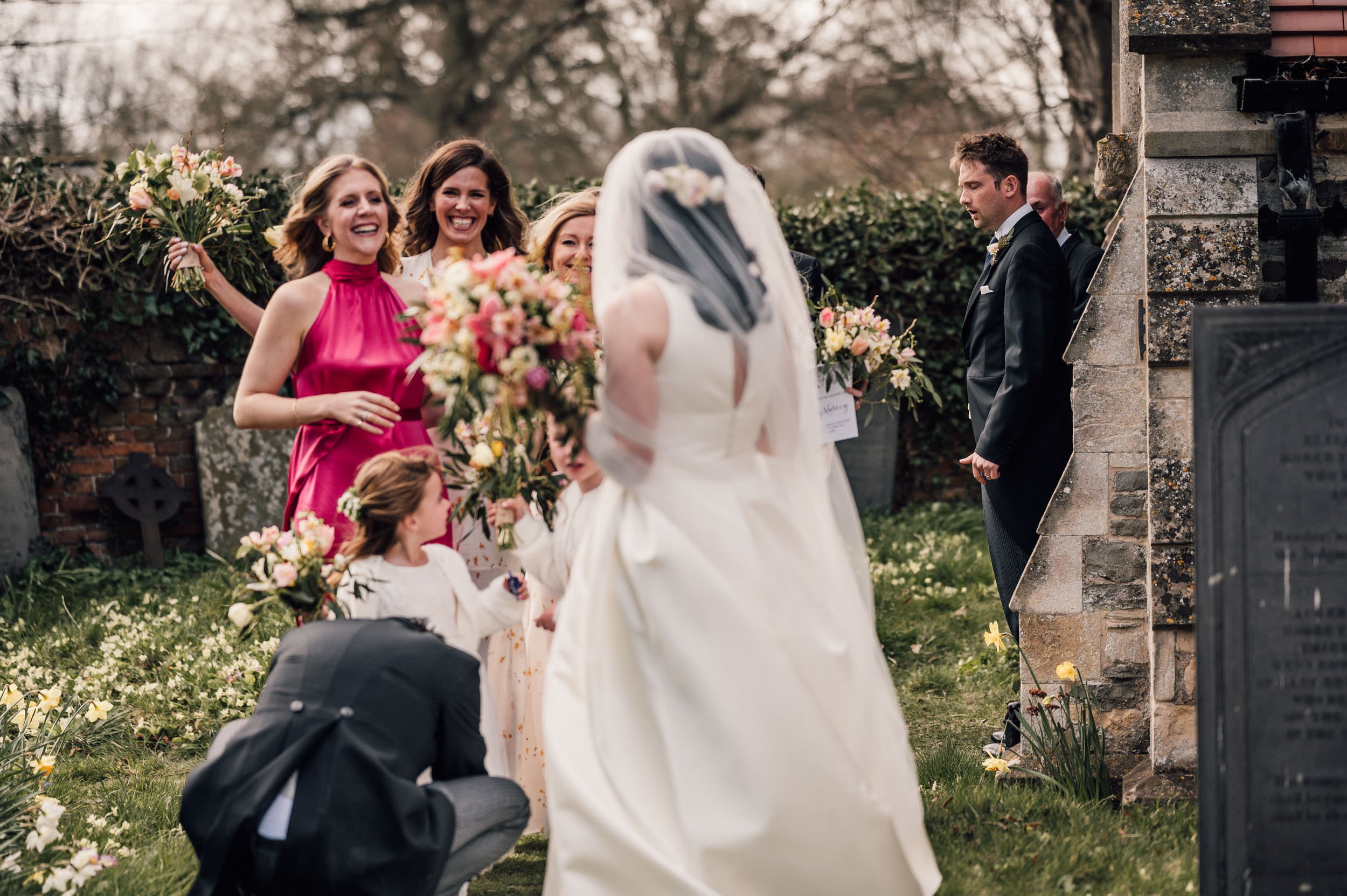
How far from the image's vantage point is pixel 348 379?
4.05 meters

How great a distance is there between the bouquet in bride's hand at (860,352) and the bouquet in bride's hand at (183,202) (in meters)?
2.19

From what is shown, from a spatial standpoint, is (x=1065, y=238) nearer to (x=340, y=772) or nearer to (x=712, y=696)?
(x=712, y=696)

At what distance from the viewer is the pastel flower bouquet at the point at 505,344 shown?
9.65ft

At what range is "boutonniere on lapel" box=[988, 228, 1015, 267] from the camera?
491 cm

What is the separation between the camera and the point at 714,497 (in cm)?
308

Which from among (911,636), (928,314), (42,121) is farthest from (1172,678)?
(42,121)

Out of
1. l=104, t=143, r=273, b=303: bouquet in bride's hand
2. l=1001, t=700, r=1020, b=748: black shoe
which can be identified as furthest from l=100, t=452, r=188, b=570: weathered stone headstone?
l=1001, t=700, r=1020, b=748: black shoe

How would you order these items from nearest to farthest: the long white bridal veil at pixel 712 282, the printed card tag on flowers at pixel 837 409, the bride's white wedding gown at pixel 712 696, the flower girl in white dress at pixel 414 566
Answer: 1. the bride's white wedding gown at pixel 712 696
2. the long white bridal veil at pixel 712 282
3. the flower girl in white dress at pixel 414 566
4. the printed card tag on flowers at pixel 837 409

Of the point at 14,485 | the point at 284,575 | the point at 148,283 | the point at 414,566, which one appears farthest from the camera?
the point at 148,283

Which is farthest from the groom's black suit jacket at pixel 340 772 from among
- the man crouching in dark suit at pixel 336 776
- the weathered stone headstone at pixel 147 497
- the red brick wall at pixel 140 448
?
the red brick wall at pixel 140 448

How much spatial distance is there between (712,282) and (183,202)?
215 cm

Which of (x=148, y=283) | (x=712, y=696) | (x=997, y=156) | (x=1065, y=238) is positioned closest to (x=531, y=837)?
(x=712, y=696)

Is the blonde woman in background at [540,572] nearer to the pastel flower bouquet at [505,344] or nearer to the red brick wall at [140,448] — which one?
the pastel flower bouquet at [505,344]

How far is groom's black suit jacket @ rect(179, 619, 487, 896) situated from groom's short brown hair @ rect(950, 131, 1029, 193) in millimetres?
3176
